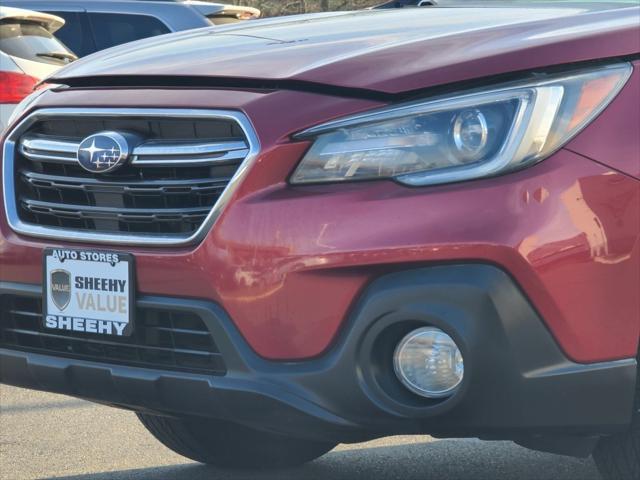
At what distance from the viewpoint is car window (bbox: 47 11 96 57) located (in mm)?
10016

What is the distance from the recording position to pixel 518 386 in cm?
254

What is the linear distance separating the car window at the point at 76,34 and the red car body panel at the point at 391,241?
7575 millimetres

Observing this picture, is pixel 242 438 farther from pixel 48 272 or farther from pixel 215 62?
pixel 215 62

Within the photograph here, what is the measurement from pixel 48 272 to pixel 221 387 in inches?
21.8

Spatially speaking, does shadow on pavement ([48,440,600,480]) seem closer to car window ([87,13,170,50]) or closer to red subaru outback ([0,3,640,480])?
red subaru outback ([0,3,640,480])

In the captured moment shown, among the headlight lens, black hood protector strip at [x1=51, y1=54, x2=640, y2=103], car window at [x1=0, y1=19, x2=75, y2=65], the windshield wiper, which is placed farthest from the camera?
the windshield wiper

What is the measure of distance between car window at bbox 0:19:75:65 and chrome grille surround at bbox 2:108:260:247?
4.93 meters

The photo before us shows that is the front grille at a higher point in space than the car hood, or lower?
lower

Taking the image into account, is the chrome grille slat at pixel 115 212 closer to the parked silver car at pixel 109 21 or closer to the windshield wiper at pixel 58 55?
the windshield wiper at pixel 58 55

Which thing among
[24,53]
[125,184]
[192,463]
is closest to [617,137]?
Answer: [125,184]

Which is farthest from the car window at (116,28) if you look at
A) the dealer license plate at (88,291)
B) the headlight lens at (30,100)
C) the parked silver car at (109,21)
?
the dealer license plate at (88,291)

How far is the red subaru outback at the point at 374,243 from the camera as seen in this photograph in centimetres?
253

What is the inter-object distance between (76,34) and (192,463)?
666 centimetres

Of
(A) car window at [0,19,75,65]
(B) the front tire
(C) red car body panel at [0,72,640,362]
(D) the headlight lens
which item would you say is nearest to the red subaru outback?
(C) red car body panel at [0,72,640,362]
